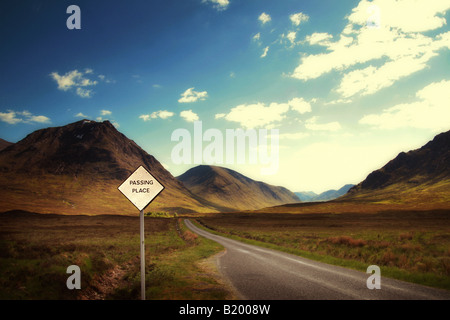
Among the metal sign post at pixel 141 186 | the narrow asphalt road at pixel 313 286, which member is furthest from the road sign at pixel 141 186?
the narrow asphalt road at pixel 313 286

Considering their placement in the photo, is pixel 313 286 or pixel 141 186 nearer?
pixel 141 186

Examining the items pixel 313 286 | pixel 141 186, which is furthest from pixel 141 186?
pixel 313 286

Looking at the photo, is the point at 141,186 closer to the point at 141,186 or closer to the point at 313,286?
the point at 141,186

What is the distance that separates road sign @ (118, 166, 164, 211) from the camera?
7.79m

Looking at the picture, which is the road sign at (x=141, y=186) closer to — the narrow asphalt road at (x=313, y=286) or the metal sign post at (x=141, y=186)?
the metal sign post at (x=141, y=186)

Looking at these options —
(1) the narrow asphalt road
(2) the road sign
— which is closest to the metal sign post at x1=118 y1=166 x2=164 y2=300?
(2) the road sign

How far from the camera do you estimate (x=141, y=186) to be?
7902 millimetres

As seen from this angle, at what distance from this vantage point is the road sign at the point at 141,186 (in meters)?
7.79

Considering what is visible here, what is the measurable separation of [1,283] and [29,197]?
159m

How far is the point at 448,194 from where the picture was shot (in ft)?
422

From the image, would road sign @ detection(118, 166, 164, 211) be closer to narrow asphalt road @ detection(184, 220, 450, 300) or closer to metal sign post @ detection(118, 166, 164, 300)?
metal sign post @ detection(118, 166, 164, 300)

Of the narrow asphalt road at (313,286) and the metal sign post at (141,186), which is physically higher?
the metal sign post at (141,186)

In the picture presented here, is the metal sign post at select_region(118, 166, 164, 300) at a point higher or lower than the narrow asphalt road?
higher
